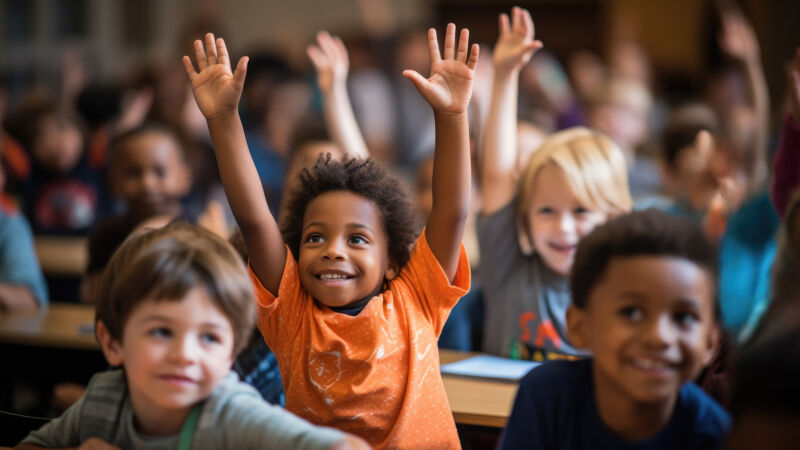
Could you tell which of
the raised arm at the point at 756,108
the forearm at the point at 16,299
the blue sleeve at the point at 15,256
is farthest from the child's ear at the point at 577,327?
the blue sleeve at the point at 15,256

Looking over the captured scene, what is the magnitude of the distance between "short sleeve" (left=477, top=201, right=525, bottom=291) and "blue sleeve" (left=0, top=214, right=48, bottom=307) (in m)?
1.60

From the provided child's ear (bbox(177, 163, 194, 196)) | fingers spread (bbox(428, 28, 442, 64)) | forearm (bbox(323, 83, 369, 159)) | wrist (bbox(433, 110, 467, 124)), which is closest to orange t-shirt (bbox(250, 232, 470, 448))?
wrist (bbox(433, 110, 467, 124))

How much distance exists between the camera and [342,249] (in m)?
1.69

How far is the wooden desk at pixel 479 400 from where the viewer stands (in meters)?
1.84

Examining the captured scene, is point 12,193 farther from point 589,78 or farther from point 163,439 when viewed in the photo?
point 589,78

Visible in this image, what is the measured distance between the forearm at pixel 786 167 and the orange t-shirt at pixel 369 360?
3.59 ft

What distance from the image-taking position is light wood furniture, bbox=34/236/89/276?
3828mm

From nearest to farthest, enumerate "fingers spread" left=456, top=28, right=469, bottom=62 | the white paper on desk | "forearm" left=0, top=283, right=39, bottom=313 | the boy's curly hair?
"fingers spread" left=456, top=28, right=469, bottom=62 → the boy's curly hair → the white paper on desk → "forearm" left=0, top=283, right=39, bottom=313

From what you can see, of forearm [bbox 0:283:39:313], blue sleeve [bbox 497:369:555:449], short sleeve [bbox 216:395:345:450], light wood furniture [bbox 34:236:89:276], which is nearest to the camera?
short sleeve [bbox 216:395:345:450]

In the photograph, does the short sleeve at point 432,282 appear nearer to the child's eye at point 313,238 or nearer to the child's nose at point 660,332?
the child's eye at point 313,238

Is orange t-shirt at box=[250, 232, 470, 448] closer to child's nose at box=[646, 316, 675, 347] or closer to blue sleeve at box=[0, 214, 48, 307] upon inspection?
child's nose at box=[646, 316, 675, 347]

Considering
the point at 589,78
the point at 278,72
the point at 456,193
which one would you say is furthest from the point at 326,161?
the point at 589,78

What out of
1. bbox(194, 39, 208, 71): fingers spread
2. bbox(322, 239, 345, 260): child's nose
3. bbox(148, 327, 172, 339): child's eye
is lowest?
bbox(148, 327, 172, 339): child's eye

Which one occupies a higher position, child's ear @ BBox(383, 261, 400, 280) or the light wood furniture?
child's ear @ BBox(383, 261, 400, 280)
